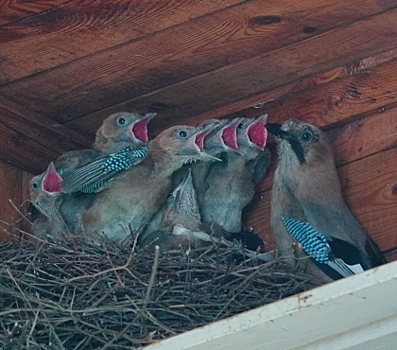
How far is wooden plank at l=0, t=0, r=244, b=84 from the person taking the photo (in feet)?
11.9

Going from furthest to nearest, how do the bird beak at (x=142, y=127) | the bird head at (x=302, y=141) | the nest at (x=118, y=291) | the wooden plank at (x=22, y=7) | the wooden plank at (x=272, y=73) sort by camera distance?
the bird beak at (x=142, y=127) → the bird head at (x=302, y=141) → the wooden plank at (x=272, y=73) → the wooden plank at (x=22, y=7) → the nest at (x=118, y=291)

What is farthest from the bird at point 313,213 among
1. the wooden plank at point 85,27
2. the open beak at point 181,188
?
the wooden plank at point 85,27

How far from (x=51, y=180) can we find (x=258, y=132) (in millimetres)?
896

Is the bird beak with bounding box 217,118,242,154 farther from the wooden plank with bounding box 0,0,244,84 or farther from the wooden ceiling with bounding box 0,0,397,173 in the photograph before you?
the wooden plank with bounding box 0,0,244,84

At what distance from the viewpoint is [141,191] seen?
4414mm

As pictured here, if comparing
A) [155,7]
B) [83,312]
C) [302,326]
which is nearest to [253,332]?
[302,326]

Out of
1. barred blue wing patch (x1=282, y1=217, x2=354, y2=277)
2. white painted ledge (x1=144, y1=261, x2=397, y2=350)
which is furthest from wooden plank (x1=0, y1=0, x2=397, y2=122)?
white painted ledge (x1=144, y1=261, x2=397, y2=350)

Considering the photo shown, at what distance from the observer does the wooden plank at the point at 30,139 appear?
4238mm

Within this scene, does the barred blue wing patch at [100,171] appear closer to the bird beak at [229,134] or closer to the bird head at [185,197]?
the bird head at [185,197]

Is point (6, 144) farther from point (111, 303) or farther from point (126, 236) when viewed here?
point (111, 303)

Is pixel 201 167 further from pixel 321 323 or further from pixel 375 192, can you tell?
pixel 321 323

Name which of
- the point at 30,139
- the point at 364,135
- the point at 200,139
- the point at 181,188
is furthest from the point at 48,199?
the point at 364,135

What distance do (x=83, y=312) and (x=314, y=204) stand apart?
4.18 feet

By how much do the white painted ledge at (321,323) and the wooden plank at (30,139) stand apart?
1.82 m
